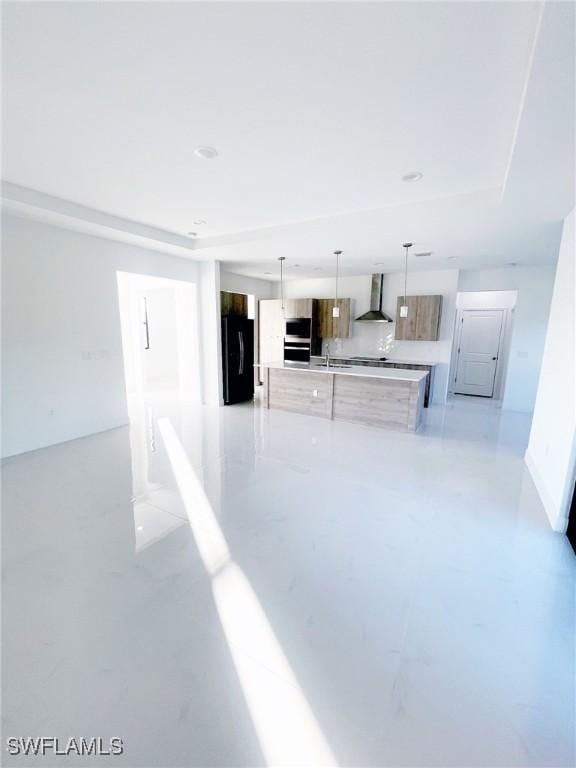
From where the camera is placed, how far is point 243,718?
1302 millimetres

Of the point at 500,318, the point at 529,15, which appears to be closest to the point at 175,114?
the point at 529,15

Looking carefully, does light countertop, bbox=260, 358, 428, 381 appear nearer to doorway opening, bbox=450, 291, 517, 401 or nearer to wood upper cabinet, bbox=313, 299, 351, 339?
wood upper cabinet, bbox=313, 299, 351, 339

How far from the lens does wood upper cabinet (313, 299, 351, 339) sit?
723 centimetres

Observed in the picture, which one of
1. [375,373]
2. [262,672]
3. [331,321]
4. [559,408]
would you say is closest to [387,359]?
[331,321]

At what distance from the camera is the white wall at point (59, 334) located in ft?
12.3

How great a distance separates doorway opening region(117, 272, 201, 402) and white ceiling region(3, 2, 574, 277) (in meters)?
2.67

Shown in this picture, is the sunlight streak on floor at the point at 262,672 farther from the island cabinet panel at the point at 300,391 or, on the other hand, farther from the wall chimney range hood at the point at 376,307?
the wall chimney range hood at the point at 376,307

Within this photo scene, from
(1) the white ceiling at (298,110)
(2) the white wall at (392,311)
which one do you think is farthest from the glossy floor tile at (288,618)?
(2) the white wall at (392,311)

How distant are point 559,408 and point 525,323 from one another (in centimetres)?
398

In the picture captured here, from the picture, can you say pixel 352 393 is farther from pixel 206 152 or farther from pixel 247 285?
pixel 247 285

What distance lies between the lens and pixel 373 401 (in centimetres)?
503

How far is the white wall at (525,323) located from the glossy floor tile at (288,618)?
3.53 m

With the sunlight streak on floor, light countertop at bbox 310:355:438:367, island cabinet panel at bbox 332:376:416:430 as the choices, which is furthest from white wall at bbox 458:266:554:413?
the sunlight streak on floor

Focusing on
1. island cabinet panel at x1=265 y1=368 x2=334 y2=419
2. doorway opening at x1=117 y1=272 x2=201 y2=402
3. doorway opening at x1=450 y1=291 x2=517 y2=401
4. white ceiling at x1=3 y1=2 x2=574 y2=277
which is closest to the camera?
white ceiling at x1=3 y1=2 x2=574 y2=277
